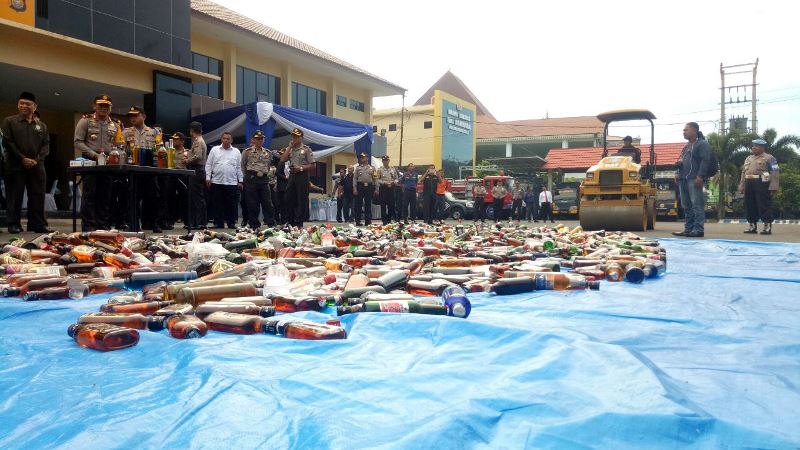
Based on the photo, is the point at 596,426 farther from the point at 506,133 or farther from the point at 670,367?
the point at 506,133

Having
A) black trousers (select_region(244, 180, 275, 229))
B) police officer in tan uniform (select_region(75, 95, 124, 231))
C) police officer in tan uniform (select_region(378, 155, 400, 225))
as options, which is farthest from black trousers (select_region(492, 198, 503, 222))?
police officer in tan uniform (select_region(75, 95, 124, 231))

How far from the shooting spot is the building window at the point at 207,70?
21.8 m

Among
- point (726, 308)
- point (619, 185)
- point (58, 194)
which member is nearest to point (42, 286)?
point (726, 308)

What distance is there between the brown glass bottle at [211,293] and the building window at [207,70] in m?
19.9

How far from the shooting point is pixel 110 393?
204cm

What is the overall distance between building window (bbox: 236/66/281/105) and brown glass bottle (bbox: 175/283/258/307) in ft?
71.4

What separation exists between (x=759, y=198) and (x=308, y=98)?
68.1 ft

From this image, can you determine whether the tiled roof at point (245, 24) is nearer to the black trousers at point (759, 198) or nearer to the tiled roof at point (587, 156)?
the tiled roof at point (587, 156)

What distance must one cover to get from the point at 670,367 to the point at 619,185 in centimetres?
1148

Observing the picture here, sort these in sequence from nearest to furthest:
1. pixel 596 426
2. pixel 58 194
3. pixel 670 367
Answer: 1. pixel 596 426
2. pixel 670 367
3. pixel 58 194

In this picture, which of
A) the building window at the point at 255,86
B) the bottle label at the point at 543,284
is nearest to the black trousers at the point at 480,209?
the building window at the point at 255,86

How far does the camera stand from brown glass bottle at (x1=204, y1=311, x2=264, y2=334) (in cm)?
296

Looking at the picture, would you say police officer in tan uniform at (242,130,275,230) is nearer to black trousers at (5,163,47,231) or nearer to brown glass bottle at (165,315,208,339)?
black trousers at (5,163,47,231)

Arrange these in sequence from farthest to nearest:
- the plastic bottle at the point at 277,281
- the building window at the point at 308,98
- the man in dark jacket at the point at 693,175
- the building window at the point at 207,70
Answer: the building window at the point at 308,98
the building window at the point at 207,70
the man in dark jacket at the point at 693,175
the plastic bottle at the point at 277,281
